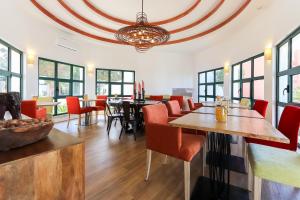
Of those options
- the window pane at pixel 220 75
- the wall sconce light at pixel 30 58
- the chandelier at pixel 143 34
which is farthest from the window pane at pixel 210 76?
the wall sconce light at pixel 30 58

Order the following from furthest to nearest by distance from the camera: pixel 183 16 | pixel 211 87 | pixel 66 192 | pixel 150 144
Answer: pixel 211 87 → pixel 183 16 → pixel 150 144 → pixel 66 192

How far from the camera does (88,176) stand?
2.15 meters

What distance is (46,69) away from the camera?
18.3 feet

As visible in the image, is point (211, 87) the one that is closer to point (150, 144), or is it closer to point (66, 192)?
point (150, 144)

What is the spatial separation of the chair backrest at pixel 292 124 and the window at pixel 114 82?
22.4 feet

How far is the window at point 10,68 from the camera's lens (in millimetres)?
3752

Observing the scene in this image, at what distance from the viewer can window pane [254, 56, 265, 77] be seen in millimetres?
4445

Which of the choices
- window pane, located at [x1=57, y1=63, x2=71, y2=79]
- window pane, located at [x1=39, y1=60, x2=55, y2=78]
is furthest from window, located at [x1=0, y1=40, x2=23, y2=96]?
window pane, located at [x1=57, y1=63, x2=71, y2=79]

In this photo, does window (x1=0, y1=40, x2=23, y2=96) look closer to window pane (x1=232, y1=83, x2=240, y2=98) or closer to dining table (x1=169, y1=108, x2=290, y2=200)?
dining table (x1=169, y1=108, x2=290, y2=200)

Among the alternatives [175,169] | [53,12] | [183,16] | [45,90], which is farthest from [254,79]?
[45,90]

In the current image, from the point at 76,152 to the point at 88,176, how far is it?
1572mm

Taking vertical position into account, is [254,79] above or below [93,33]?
below

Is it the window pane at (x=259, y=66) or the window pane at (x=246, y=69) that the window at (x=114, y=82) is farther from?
the window pane at (x=259, y=66)

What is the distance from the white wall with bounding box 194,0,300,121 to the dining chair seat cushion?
2.70 m
